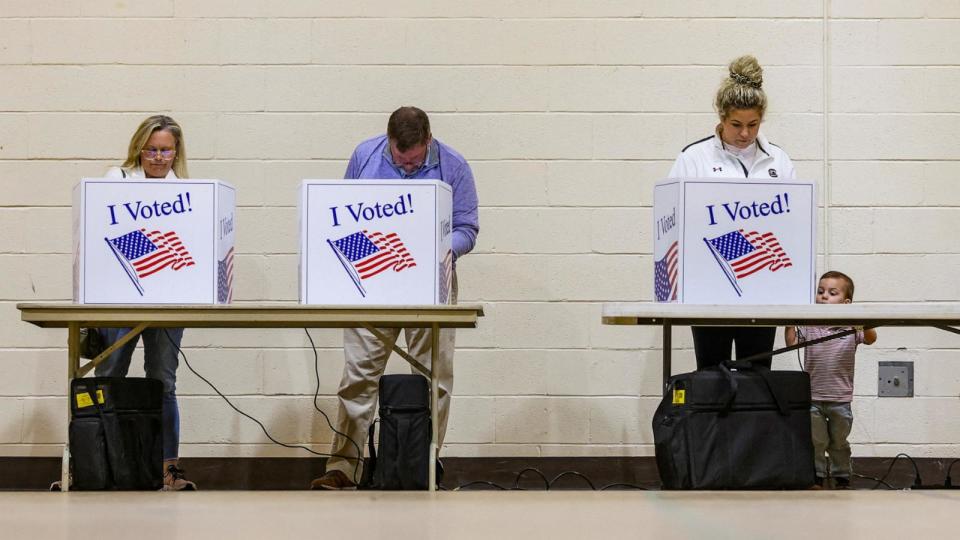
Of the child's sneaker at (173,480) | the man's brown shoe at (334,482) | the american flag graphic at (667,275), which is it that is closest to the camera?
the american flag graphic at (667,275)

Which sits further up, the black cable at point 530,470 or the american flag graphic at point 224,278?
the american flag graphic at point 224,278

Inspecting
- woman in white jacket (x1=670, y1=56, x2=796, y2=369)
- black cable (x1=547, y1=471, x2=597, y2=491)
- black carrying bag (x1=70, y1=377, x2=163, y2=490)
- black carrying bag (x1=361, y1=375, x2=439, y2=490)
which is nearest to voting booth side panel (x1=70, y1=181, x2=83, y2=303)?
black carrying bag (x1=70, y1=377, x2=163, y2=490)

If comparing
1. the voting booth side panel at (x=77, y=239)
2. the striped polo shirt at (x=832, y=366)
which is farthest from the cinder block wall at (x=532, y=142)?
the voting booth side panel at (x=77, y=239)

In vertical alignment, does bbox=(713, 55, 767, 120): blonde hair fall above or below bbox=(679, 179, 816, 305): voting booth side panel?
above

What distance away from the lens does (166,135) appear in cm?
341

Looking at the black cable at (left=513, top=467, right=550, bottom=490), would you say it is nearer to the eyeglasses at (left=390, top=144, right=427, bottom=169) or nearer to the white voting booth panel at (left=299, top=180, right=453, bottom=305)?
the eyeglasses at (left=390, top=144, right=427, bottom=169)

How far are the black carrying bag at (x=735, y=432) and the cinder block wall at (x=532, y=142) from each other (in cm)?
121

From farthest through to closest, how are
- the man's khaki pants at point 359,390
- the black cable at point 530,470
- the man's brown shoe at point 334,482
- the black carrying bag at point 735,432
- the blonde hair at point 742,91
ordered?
1. the black cable at point 530,470
2. the man's khaki pants at point 359,390
3. the man's brown shoe at point 334,482
4. the blonde hair at point 742,91
5. the black carrying bag at point 735,432

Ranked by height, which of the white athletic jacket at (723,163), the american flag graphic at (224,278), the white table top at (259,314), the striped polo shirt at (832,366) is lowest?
the striped polo shirt at (832,366)

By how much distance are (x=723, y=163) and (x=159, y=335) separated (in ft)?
5.89

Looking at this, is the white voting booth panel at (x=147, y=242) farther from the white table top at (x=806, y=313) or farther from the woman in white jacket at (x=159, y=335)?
the white table top at (x=806, y=313)

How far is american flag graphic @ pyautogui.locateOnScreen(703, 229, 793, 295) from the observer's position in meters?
2.55

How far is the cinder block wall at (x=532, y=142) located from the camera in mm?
4047

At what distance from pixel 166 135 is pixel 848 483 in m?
2.48
